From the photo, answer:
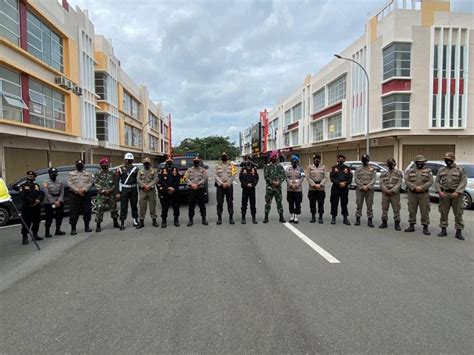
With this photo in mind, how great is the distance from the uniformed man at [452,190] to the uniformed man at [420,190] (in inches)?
12.2

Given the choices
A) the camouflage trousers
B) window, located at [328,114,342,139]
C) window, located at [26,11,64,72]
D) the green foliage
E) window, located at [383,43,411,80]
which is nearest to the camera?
the camouflage trousers

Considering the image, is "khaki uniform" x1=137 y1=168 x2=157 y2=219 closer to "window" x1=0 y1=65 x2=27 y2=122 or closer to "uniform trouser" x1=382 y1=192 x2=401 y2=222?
"uniform trouser" x1=382 y1=192 x2=401 y2=222

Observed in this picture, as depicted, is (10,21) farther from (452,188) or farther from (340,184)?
(452,188)

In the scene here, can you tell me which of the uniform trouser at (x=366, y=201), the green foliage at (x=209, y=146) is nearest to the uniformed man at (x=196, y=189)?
the uniform trouser at (x=366, y=201)

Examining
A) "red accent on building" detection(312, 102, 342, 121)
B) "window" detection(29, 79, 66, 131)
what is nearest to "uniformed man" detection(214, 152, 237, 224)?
"window" detection(29, 79, 66, 131)

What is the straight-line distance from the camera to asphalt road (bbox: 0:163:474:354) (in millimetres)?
3234

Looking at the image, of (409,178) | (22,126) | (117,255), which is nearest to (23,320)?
(117,255)

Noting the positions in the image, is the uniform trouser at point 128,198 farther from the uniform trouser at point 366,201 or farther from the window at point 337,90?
the window at point 337,90

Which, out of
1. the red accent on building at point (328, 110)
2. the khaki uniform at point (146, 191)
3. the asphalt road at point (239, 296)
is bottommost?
the asphalt road at point (239, 296)

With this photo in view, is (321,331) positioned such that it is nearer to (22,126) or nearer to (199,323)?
(199,323)

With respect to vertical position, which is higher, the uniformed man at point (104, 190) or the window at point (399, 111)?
the window at point (399, 111)

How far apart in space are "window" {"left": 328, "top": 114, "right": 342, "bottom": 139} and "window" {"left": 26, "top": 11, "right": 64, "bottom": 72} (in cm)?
Result: 2716

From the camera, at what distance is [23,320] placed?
3.72 metres

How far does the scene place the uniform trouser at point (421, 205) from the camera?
26.8 ft
